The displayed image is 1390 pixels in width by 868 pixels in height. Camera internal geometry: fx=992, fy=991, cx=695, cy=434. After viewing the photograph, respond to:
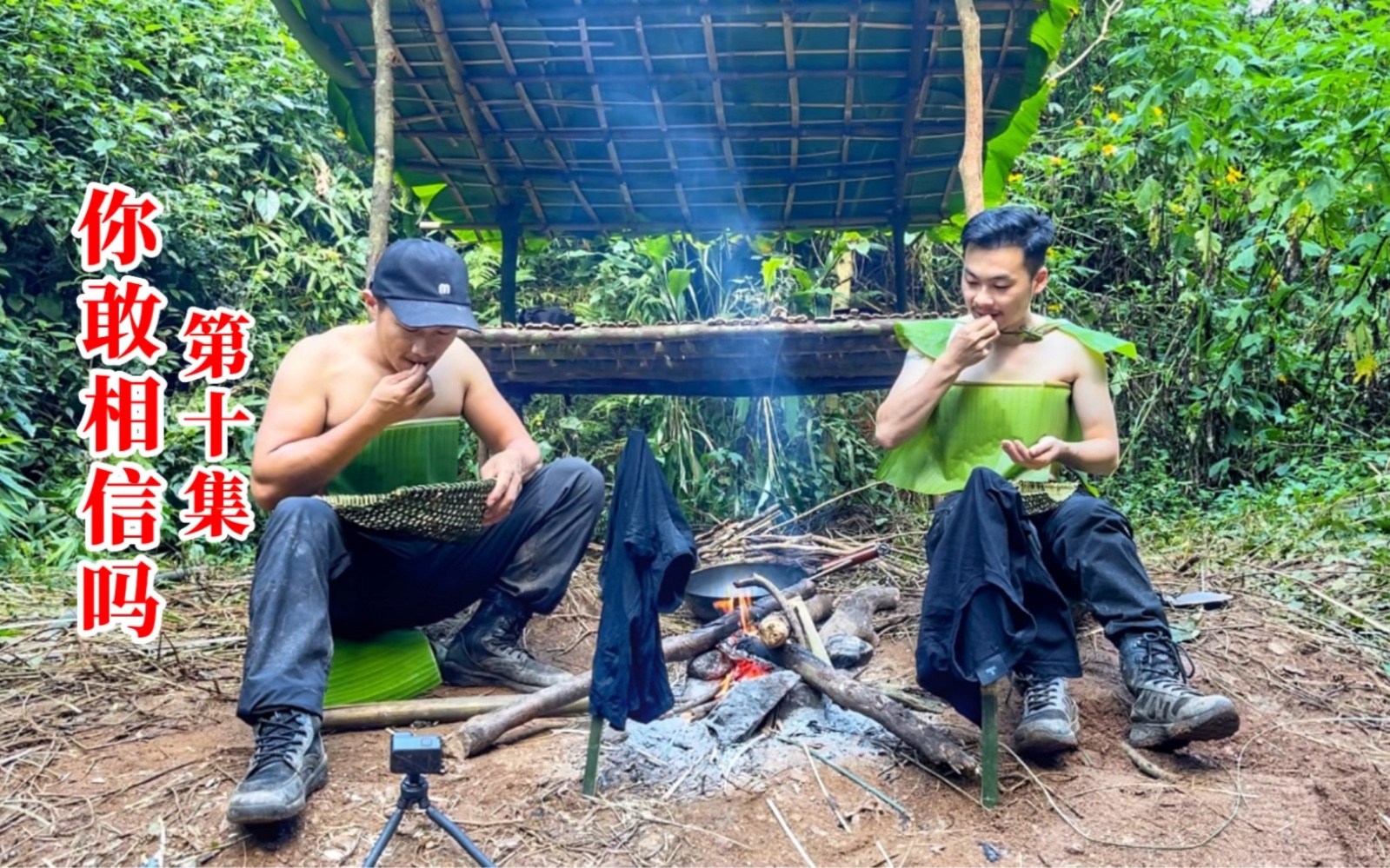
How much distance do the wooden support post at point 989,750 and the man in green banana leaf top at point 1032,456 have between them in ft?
0.54

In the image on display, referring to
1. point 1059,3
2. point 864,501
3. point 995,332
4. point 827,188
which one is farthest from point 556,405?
point 995,332

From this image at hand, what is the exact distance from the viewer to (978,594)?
7.91 ft

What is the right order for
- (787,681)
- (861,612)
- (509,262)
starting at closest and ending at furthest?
(787,681), (861,612), (509,262)

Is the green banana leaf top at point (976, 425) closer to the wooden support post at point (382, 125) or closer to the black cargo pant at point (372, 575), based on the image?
the black cargo pant at point (372, 575)

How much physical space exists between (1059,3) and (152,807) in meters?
4.18

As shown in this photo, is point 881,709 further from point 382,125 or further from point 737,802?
point 382,125

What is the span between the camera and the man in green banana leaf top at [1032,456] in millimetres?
2494

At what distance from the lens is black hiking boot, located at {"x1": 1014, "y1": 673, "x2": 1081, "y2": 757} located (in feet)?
8.00

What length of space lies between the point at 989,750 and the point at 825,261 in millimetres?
6644

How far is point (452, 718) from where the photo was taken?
9.30ft

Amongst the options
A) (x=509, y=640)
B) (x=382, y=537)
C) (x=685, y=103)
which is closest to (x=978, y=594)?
(x=509, y=640)

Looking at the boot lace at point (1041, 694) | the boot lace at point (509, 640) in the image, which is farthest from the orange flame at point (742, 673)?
the boot lace at point (1041, 694)

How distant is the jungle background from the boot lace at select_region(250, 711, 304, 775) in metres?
3.46

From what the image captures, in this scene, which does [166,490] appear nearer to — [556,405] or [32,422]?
→ [32,422]
